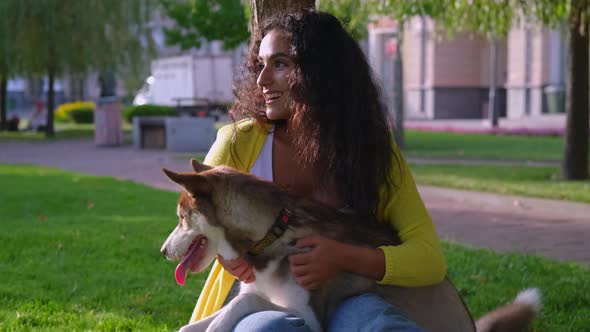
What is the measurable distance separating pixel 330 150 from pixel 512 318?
121cm

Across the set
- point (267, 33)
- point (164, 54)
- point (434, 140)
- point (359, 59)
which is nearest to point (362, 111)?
point (359, 59)

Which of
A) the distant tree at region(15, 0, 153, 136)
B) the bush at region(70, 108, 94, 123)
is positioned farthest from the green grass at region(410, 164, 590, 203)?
the bush at region(70, 108, 94, 123)

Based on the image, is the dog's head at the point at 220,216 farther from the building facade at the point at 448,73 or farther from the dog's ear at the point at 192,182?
the building facade at the point at 448,73

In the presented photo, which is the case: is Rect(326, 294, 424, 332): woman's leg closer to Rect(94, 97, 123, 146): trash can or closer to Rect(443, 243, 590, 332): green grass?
Rect(443, 243, 590, 332): green grass

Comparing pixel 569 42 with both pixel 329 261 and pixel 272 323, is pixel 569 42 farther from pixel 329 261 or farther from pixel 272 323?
pixel 272 323

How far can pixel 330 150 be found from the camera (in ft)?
10.3

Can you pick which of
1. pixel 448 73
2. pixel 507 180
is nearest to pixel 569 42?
pixel 507 180

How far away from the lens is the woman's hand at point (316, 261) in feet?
9.30

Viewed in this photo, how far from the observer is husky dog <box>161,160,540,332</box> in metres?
2.88

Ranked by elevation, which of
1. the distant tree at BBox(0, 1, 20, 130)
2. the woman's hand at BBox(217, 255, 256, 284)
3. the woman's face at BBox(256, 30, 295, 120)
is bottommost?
the woman's hand at BBox(217, 255, 256, 284)

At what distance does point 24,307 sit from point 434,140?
17.5 metres

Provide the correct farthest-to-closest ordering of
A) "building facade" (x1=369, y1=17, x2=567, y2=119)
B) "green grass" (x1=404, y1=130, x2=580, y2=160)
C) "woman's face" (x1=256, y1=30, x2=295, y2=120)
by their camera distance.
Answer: "building facade" (x1=369, y1=17, x2=567, y2=119) < "green grass" (x1=404, y1=130, x2=580, y2=160) < "woman's face" (x1=256, y1=30, x2=295, y2=120)

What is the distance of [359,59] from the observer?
10.7 ft

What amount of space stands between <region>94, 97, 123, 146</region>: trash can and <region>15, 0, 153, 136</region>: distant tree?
231 centimetres
